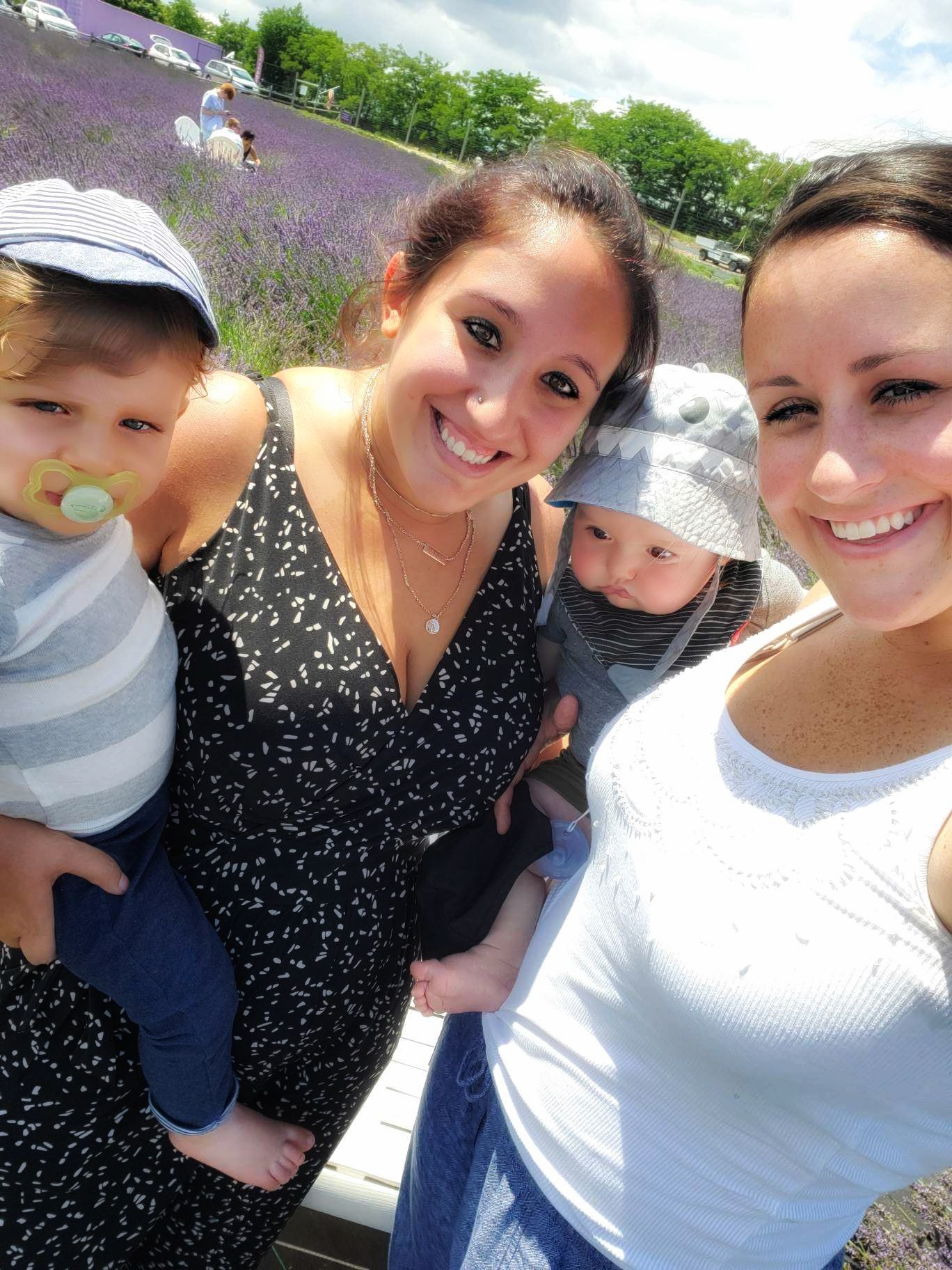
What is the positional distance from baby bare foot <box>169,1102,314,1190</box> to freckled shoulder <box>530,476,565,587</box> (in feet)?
3.71

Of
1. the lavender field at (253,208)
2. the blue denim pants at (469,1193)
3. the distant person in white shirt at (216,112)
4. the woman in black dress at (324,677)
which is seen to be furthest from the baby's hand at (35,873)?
the distant person in white shirt at (216,112)

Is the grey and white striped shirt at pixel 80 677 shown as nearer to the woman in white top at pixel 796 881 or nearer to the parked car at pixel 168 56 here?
the woman in white top at pixel 796 881

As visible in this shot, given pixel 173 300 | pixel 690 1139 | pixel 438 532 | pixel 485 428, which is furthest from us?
pixel 438 532

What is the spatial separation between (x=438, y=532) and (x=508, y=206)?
22.4 inches

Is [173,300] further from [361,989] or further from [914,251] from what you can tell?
[361,989]

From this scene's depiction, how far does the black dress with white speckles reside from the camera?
1.28 meters

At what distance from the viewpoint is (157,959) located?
1250mm

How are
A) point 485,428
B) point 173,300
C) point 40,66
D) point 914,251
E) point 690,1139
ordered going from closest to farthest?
point 914,251 < point 690,1139 < point 173,300 < point 485,428 < point 40,66

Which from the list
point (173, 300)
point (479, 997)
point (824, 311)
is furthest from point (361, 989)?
point (824, 311)

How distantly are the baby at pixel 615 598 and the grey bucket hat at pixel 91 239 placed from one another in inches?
32.9

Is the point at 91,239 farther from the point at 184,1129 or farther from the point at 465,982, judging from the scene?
the point at 184,1129

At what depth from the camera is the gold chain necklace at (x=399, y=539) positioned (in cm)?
148

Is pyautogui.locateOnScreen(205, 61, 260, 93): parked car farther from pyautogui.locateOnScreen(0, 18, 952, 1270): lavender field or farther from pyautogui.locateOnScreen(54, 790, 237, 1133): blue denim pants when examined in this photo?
pyautogui.locateOnScreen(54, 790, 237, 1133): blue denim pants

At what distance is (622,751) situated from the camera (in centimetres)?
117
